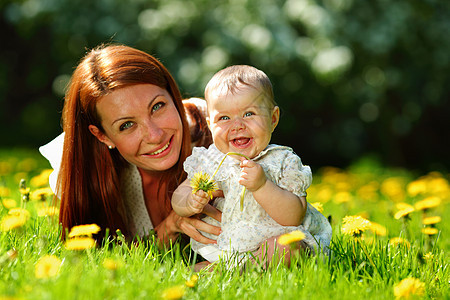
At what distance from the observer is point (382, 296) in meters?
1.61

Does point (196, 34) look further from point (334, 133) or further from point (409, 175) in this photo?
point (409, 175)

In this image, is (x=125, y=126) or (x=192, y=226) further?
(x=125, y=126)

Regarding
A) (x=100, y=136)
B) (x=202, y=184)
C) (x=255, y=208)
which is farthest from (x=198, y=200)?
(x=100, y=136)

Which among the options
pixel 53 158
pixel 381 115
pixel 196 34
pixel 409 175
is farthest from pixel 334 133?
pixel 53 158

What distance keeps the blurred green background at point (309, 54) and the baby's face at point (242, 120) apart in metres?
3.46

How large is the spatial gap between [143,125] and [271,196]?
0.79 meters

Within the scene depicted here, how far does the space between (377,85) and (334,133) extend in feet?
3.65

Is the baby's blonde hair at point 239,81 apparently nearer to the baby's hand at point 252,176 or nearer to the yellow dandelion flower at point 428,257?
the baby's hand at point 252,176

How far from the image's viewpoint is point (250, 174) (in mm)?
1886

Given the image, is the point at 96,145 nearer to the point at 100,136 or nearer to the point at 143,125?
the point at 100,136

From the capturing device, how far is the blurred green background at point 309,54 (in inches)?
233

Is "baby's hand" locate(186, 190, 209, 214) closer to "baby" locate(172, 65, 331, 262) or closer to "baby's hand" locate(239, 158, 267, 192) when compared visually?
"baby" locate(172, 65, 331, 262)

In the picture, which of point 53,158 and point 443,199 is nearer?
point 53,158

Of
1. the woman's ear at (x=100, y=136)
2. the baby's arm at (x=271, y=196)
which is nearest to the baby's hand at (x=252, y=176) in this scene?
the baby's arm at (x=271, y=196)
